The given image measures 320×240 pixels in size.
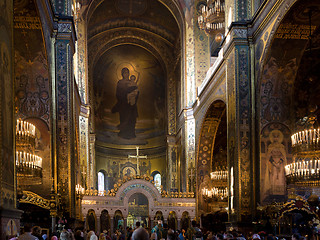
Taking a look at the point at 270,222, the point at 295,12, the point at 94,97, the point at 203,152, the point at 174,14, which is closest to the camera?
the point at 295,12

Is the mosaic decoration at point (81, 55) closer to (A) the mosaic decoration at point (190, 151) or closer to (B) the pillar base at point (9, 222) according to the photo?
(A) the mosaic decoration at point (190, 151)

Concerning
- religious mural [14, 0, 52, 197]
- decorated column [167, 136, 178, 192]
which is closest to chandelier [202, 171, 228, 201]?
decorated column [167, 136, 178, 192]

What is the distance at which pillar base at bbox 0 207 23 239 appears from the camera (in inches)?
280

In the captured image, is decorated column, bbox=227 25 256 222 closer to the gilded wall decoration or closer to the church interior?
the church interior

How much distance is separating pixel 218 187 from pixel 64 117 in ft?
34.9

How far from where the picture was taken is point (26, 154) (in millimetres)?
12234

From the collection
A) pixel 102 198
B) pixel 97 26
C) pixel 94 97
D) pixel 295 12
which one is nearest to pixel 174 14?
pixel 97 26

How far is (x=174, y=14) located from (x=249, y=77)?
15.0 m

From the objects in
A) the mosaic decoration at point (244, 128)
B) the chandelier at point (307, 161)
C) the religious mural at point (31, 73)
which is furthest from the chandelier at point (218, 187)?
the religious mural at point (31, 73)

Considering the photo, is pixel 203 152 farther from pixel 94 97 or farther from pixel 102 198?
pixel 94 97

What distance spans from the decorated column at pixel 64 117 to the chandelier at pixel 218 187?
900 cm

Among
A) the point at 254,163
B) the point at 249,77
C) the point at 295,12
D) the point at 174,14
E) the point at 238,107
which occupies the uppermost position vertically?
the point at 174,14

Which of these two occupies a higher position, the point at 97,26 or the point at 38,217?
the point at 97,26

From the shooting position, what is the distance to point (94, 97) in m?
35.8
